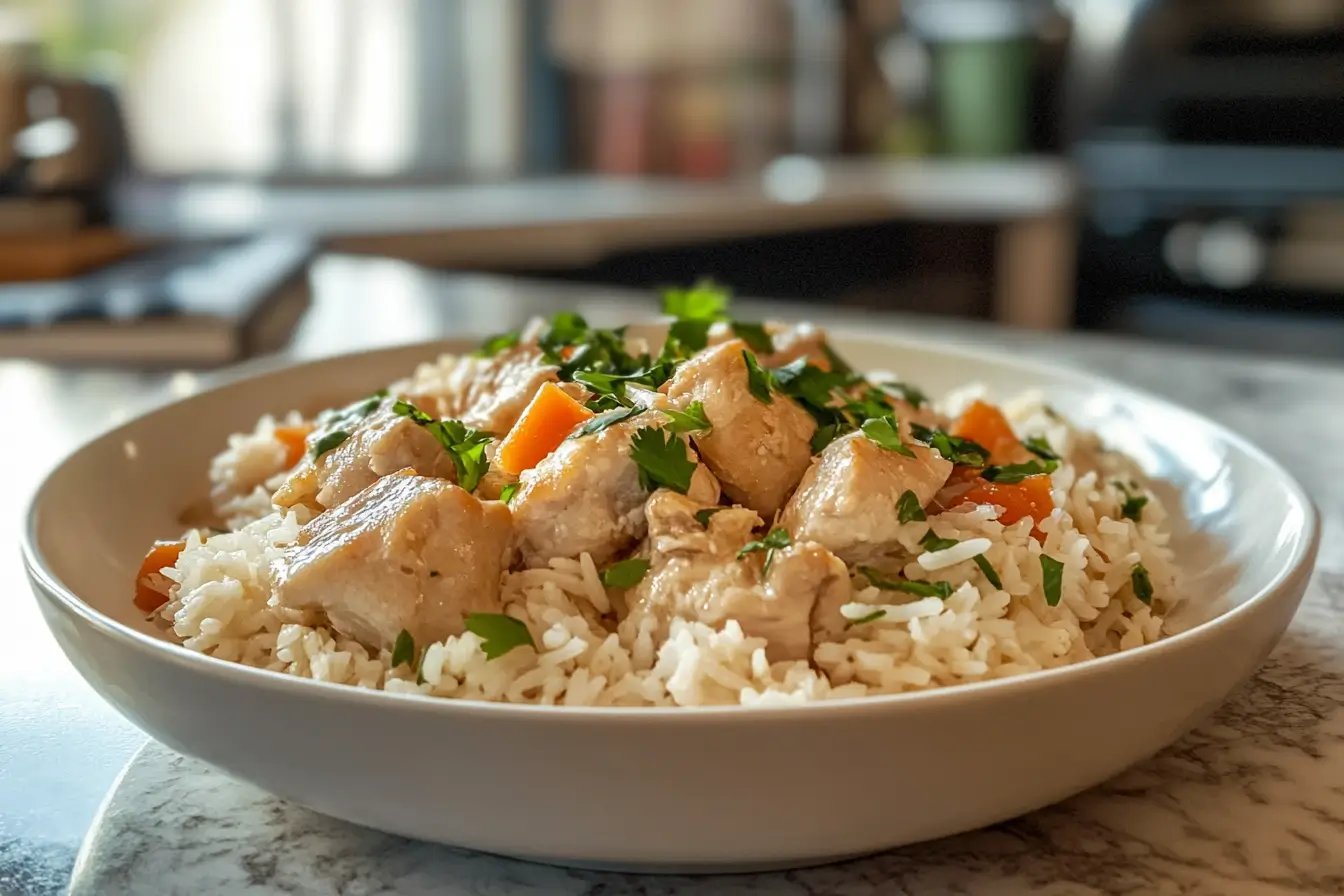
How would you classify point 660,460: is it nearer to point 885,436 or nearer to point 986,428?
point 885,436

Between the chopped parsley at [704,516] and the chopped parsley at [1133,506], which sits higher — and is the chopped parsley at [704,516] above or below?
above

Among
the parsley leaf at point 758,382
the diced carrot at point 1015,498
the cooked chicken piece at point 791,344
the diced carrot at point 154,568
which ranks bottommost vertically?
the diced carrot at point 154,568

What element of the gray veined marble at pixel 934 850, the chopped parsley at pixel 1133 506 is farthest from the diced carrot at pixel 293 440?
the chopped parsley at pixel 1133 506

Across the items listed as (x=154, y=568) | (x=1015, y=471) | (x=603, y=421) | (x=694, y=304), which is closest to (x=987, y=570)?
(x=1015, y=471)

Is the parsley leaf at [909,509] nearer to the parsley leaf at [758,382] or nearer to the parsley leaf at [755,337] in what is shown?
the parsley leaf at [758,382]

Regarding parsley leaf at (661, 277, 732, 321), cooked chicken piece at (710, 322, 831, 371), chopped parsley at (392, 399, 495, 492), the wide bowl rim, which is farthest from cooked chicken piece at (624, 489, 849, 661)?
parsley leaf at (661, 277, 732, 321)

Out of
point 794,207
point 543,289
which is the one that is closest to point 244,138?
point 794,207

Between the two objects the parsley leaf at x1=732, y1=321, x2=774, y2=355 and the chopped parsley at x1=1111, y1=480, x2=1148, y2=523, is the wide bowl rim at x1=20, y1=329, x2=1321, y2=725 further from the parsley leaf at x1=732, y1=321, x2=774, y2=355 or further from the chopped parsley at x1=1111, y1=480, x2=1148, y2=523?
the parsley leaf at x1=732, y1=321, x2=774, y2=355
